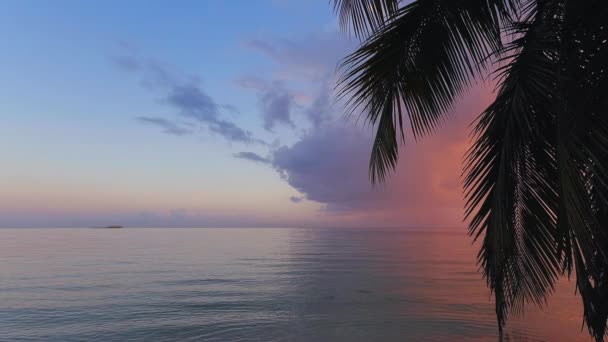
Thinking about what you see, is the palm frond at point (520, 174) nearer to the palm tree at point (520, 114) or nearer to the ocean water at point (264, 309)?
the palm tree at point (520, 114)

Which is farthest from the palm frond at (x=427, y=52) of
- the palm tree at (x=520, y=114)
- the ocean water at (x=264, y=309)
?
the ocean water at (x=264, y=309)

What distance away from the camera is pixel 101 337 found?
509 inches

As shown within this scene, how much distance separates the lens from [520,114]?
146 inches

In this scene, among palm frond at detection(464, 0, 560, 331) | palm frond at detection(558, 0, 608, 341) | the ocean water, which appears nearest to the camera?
palm frond at detection(558, 0, 608, 341)

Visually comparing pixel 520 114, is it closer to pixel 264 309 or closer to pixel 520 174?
pixel 520 174

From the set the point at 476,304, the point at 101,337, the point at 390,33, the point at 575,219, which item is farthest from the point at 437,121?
the point at 476,304

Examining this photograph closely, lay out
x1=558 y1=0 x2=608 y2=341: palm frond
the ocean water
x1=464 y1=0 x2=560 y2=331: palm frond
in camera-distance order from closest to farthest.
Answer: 1. x1=558 y1=0 x2=608 y2=341: palm frond
2. x1=464 y1=0 x2=560 y2=331: palm frond
3. the ocean water

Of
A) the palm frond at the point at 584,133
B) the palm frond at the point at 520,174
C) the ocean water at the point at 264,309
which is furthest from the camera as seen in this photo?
the ocean water at the point at 264,309

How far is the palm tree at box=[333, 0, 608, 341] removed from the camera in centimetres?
288

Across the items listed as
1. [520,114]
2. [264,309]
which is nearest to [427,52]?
[520,114]

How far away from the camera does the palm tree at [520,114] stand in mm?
2885

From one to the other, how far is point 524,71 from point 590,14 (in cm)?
83

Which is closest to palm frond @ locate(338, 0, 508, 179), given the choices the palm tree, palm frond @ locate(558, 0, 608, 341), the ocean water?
the palm tree

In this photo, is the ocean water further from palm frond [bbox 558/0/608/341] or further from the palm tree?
palm frond [bbox 558/0/608/341]
